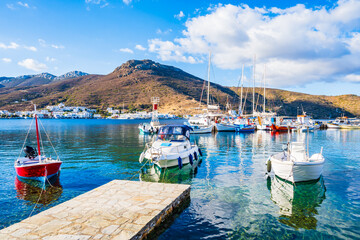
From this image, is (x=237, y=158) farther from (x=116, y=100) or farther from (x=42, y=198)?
(x=116, y=100)

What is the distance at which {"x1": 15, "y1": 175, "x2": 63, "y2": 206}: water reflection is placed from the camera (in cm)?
1099

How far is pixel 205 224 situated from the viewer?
8445mm

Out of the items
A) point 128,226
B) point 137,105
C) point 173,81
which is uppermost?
point 173,81

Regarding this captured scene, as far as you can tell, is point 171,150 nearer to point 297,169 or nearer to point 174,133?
point 174,133

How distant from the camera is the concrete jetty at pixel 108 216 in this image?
6172mm

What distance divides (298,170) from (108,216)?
35.6 ft

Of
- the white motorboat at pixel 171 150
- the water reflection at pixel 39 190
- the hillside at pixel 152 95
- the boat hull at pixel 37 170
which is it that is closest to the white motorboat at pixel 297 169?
the white motorboat at pixel 171 150

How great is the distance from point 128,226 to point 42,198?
23.0ft

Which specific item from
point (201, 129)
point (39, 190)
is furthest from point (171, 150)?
point (201, 129)

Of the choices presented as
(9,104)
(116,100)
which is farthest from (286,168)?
(9,104)

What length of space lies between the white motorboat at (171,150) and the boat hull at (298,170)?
683 cm

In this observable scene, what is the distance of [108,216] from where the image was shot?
7.26 m

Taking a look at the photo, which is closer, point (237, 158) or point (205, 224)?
point (205, 224)

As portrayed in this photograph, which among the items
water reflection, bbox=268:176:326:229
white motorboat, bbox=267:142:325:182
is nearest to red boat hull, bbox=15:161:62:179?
water reflection, bbox=268:176:326:229
